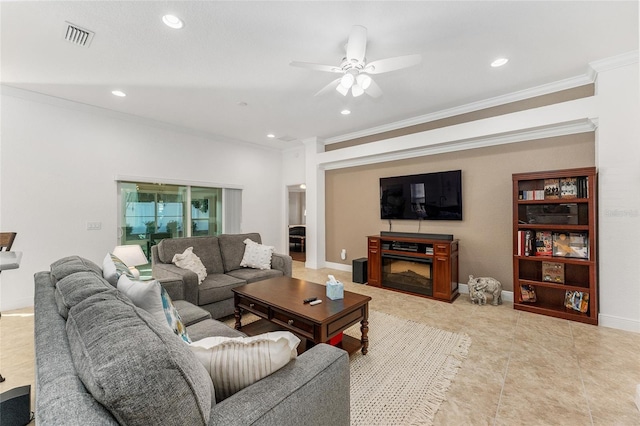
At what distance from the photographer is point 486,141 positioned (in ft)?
12.7

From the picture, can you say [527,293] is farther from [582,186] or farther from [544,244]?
[582,186]

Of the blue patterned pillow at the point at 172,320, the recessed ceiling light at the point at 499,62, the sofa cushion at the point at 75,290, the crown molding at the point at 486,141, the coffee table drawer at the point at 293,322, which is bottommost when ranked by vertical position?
the coffee table drawer at the point at 293,322

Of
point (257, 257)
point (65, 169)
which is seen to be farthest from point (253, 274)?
point (65, 169)

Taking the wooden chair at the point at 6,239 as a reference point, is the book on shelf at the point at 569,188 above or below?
above

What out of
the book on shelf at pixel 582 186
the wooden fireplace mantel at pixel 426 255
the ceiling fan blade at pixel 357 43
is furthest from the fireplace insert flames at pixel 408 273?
the ceiling fan blade at pixel 357 43

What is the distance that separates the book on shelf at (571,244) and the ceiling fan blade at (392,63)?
2.78m

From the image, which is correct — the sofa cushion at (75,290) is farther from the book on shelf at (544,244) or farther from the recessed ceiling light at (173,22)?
the book on shelf at (544,244)

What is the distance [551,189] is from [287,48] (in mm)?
3462

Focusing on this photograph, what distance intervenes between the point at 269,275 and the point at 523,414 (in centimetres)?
272

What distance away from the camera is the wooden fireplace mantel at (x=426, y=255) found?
375cm

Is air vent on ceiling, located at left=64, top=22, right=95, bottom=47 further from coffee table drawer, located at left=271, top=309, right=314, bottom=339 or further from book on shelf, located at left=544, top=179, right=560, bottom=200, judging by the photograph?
book on shelf, located at left=544, top=179, right=560, bottom=200

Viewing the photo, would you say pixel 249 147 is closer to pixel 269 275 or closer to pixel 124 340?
pixel 269 275

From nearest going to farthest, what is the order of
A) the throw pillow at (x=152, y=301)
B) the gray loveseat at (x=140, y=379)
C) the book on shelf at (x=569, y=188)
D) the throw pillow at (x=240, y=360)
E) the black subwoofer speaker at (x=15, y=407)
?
the gray loveseat at (x=140, y=379), the throw pillow at (x=240, y=360), the throw pillow at (x=152, y=301), the black subwoofer speaker at (x=15, y=407), the book on shelf at (x=569, y=188)

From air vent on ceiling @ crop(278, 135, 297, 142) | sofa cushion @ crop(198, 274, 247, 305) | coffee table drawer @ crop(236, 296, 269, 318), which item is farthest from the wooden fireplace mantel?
air vent on ceiling @ crop(278, 135, 297, 142)
